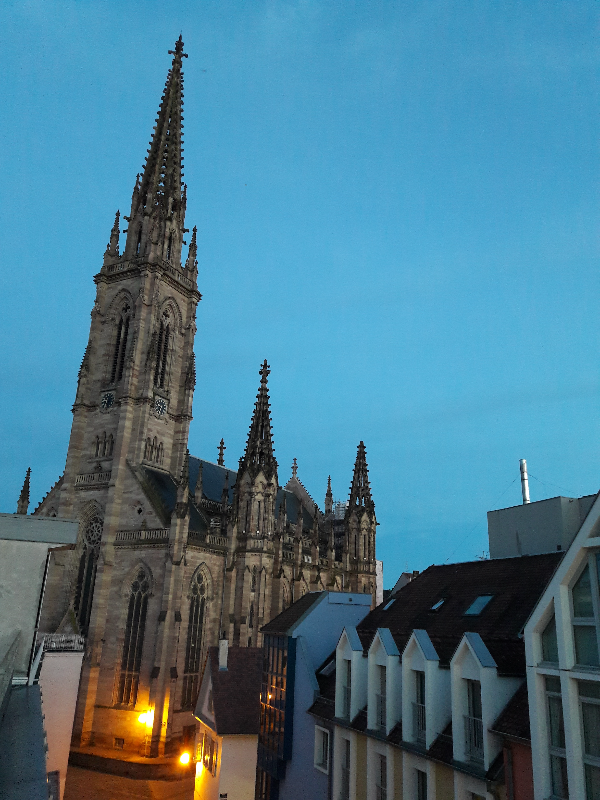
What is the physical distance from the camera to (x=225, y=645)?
32438mm

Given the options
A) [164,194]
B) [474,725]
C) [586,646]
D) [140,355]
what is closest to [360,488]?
[140,355]

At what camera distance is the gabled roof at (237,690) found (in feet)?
99.1

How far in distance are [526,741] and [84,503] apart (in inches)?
1658

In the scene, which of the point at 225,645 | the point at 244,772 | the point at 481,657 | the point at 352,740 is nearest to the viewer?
the point at 481,657

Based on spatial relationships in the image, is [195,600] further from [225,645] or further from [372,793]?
[372,793]

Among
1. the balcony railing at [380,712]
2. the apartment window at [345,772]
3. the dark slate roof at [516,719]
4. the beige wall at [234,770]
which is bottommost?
the beige wall at [234,770]

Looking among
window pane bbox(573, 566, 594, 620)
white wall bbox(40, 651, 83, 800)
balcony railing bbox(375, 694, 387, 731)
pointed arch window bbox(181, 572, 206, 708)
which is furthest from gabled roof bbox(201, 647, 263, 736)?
window pane bbox(573, 566, 594, 620)

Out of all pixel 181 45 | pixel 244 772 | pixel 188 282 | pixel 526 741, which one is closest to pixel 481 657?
pixel 526 741

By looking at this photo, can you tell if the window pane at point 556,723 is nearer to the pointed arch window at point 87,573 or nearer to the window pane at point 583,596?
the window pane at point 583,596

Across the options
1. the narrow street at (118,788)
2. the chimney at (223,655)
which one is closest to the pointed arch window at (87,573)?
the narrow street at (118,788)

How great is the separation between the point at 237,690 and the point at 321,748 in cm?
830

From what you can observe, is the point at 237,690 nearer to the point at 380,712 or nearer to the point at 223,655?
the point at 223,655

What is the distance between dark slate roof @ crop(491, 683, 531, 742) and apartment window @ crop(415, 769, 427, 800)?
4.30m

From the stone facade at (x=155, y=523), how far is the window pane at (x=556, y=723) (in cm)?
3090
